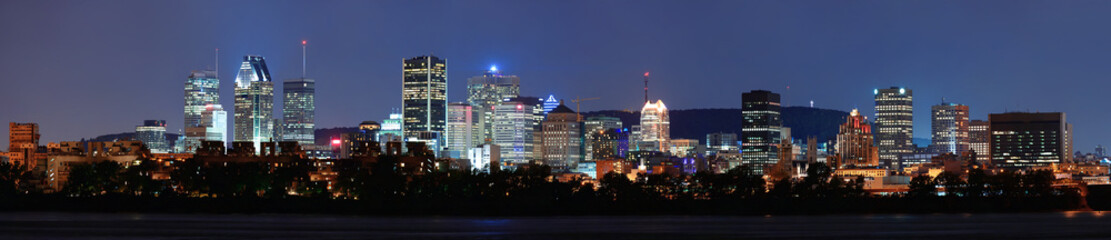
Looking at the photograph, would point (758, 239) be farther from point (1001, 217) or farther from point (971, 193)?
point (971, 193)

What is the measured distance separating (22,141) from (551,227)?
106000mm

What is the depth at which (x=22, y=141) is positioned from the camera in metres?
160

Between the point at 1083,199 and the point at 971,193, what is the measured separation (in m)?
13.9

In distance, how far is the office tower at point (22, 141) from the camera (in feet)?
514

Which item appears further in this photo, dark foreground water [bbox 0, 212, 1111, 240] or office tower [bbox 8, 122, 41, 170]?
office tower [bbox 8, 122, 41, 170]

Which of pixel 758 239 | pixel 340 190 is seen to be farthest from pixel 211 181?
pixel 758 239

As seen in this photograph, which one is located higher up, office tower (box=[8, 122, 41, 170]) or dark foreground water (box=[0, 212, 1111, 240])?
office tower (box=[8, 122, 41, 170])

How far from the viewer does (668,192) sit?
109 meters

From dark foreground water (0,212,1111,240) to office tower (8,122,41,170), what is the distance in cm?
6271

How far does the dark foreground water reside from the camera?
2813 inches

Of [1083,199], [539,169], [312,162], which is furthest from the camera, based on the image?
[312,162]

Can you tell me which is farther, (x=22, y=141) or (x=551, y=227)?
(x=22, y=141)

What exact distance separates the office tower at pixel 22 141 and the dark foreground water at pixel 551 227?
2469 inches

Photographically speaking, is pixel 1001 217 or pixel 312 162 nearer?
pixel 1001 217
